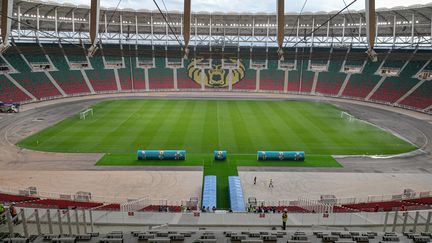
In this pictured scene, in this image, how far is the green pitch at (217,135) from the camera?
29919 mm

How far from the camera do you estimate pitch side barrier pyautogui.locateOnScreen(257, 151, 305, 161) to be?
2931cm

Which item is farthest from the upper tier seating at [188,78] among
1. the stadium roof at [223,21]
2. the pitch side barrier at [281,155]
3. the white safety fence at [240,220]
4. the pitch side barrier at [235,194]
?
the white safety fence at [240,220]

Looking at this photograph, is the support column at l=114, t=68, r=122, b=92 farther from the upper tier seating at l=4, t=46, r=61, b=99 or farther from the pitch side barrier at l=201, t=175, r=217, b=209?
the pitch side barrier at l=201, t=175, r=217, b=209

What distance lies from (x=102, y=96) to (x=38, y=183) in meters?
41.3

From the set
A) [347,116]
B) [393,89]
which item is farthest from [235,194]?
[393,89]

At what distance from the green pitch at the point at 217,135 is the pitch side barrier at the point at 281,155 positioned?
25.3 inches

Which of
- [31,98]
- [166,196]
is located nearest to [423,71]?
[166,196]

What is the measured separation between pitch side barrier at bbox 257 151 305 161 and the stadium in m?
0.10

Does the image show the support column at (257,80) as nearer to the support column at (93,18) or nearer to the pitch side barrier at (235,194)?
the pitch side barrier at (235,194)

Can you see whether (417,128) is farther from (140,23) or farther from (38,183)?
(140,23)

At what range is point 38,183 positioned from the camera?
78.7ft

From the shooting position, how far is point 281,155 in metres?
29.3

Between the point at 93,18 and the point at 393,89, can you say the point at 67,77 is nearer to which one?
the point at 93,18

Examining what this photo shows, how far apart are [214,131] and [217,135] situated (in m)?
1.62
